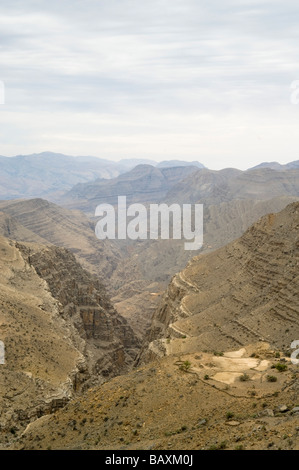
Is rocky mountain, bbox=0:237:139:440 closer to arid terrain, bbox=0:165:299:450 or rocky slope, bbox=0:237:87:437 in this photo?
rocky slope, bbox=0:237:87:437

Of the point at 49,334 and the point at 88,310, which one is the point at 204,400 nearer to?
the point at 49,334

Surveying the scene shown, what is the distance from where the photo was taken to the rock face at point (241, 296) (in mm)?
45219

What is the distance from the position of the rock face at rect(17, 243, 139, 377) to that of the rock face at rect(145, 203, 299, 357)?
7.31 metres

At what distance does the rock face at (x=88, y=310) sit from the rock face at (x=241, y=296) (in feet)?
24.0

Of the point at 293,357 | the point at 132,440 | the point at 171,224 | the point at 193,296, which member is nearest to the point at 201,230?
the point at 171,224

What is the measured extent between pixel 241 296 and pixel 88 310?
31510 millimetres

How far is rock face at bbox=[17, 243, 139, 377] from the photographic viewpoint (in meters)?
74.2

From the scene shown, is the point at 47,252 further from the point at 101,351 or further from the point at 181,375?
the point at 181,375

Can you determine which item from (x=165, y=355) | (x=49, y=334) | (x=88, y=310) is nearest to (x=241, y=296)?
(x=165, y=355)

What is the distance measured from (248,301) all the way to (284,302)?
18.8 feet

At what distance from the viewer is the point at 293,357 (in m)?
32.2

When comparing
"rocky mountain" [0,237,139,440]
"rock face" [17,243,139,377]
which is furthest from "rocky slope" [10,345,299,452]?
"rock face" [17,243,139,377]

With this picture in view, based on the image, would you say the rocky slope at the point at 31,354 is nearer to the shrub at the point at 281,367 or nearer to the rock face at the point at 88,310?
the rock face at the point at 88,310

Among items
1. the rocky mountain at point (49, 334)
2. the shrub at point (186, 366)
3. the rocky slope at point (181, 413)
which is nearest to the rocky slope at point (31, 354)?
the rocky mountain at point (49, 334)
